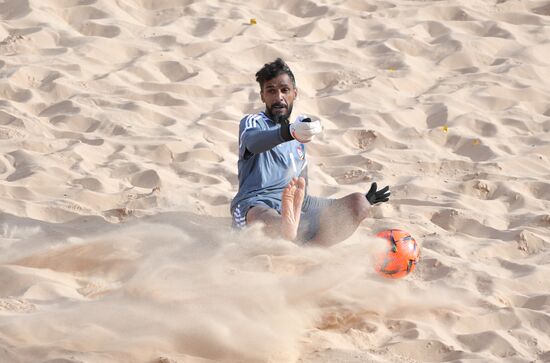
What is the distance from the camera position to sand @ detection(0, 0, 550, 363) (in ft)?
12.5

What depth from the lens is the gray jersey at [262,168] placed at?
15.7ft

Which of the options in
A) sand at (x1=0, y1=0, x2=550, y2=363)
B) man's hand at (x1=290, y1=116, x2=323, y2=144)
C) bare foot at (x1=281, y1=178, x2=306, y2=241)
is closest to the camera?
sand at (x1=0, y1=0, x2=550, y2=363)

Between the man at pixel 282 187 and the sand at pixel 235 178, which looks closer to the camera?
→ the sand at pixel 235 178

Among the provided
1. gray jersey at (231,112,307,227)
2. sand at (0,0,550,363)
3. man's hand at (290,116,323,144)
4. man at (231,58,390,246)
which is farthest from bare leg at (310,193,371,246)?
man's hand at (290,116,323,144)

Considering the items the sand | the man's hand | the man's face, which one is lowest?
the sand

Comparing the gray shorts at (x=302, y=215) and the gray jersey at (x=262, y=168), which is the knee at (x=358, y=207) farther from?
the gray jersey at (x=262, y=168)

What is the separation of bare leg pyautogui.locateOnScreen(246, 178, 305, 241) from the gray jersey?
0.53 feet

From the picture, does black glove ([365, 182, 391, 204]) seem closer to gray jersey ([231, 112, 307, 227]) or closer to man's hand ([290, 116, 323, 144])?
gray jersey ([231, 112, 307, 227])

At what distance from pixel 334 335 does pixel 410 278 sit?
0.81m

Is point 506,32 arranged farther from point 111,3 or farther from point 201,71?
point 111,3

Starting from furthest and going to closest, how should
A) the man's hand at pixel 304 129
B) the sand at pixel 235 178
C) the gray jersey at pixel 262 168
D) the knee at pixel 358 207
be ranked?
the gray jersey at pixel 262 168, the knee at pixel 358 207, the man's hand at pixel 304 129, the sand at pixel 235 178

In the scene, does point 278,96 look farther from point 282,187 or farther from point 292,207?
point 292,207

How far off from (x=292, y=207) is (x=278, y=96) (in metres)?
0.70

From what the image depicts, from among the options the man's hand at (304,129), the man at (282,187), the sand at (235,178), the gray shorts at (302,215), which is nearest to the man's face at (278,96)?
the man at (282,187)
